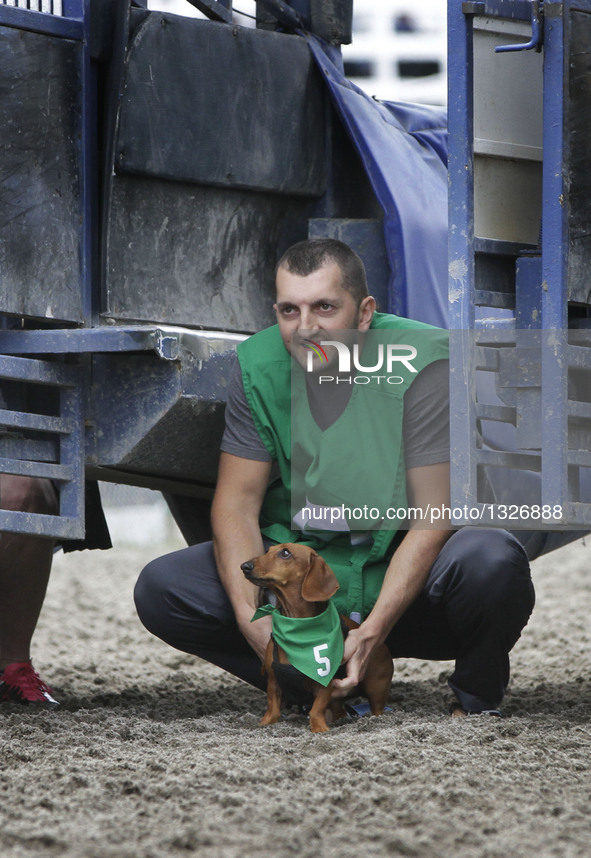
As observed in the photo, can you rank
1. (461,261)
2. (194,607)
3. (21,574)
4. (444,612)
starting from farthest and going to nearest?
(21,574) < (194,607) < (444,612) < (461,261)

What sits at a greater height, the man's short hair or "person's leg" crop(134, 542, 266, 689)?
the man's short hair

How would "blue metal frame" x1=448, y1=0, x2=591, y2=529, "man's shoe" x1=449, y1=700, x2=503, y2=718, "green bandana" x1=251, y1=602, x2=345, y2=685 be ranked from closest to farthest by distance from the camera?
"blue metal frame" x1=448, y1=0, x2=591, y2=529 → "green bandana" x1=251, y1=602, x2=345, y2=685 → "man's shoe" x1=449, y1=700, x2=503, y2=718

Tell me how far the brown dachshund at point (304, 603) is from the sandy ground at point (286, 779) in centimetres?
7

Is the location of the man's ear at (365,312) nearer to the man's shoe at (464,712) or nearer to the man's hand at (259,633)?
the man's hand at (259,633)

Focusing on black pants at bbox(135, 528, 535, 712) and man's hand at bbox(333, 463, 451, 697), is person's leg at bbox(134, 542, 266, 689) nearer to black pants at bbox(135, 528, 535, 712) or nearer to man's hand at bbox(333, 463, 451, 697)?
black pants at bbox(135, 528, 535, 712)

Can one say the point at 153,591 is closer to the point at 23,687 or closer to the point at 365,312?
the point at 23,687

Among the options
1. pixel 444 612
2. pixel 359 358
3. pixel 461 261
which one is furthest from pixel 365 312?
pixel 444 612

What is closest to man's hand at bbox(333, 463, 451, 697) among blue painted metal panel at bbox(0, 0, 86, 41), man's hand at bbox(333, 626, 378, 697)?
man's hand at bbox(333, 626, 378, 697)

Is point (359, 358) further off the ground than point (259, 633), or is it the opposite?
point (359, 358)

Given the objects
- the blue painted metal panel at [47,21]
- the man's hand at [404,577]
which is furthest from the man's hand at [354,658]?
the blue painted metal panel at [47,21]

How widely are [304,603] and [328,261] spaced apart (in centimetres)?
81

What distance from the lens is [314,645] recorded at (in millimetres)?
2771

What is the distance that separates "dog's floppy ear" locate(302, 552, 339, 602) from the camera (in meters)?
2.84

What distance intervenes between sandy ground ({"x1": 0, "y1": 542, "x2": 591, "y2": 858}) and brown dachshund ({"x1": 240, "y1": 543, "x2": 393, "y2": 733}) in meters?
0.07
